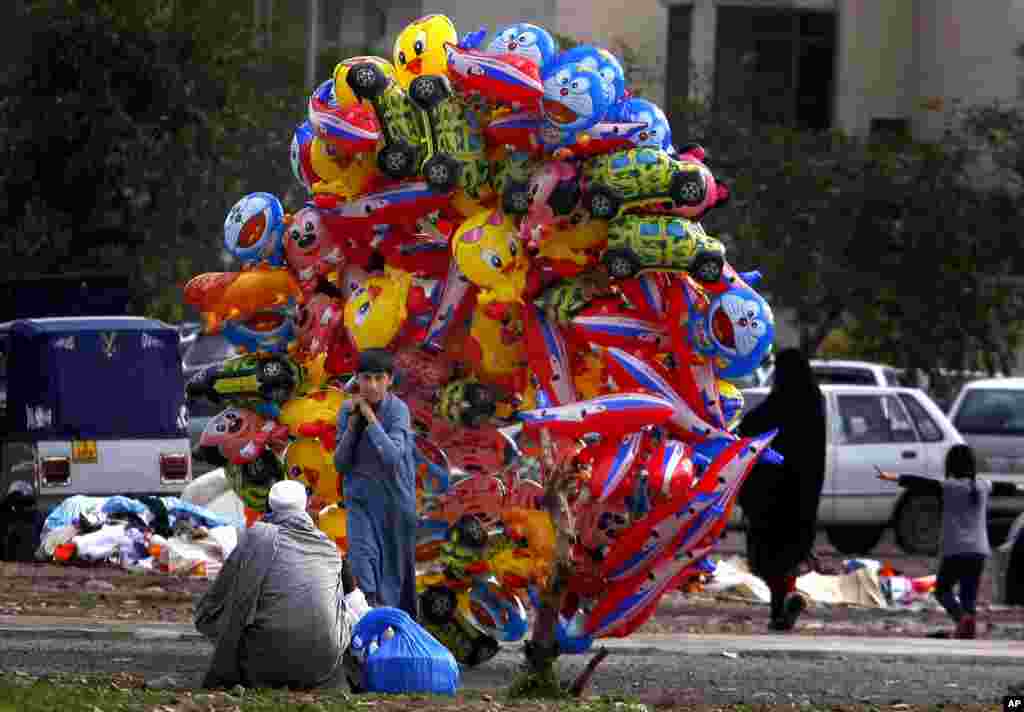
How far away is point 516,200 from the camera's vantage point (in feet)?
41.2

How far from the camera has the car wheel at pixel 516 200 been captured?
41.1 ft

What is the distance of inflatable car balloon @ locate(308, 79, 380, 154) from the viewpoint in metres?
13.0

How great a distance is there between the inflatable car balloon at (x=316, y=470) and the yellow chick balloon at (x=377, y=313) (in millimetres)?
722

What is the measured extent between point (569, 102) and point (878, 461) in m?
13.1

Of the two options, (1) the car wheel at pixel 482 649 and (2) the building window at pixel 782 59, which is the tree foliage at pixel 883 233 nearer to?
(2) the building window at pixel 782 59

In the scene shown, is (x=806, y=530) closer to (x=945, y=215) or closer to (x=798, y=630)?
(x=798, y=630)

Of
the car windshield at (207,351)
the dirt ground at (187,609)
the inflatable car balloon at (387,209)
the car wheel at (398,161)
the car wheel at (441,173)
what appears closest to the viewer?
the car wheel at (441,173)

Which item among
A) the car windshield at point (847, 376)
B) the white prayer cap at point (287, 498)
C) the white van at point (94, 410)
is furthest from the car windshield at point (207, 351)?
the white prayer cap at point (287, 498)

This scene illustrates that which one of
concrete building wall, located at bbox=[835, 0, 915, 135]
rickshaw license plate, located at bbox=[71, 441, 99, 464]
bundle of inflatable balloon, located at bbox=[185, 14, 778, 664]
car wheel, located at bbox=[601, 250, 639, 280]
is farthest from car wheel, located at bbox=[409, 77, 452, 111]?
concrete building wall, located at bbox=[835, 0, 915, 135]

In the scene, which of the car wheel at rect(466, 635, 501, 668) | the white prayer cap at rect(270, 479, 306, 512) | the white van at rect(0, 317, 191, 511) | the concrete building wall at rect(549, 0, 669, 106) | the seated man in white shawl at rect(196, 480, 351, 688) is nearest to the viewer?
the seated man in white shawl at rect(196, 480, 351, 688)

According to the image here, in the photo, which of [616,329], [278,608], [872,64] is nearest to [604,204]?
[616,329]

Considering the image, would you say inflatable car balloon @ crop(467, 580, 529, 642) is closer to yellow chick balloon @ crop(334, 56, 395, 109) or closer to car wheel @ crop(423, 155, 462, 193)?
car wheel @ crop(423, 155, 462, 193)

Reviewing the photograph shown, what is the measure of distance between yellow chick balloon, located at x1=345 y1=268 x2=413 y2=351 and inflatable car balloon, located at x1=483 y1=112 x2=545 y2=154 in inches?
39.8

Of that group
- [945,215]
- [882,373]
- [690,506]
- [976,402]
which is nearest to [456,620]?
[690,506]
